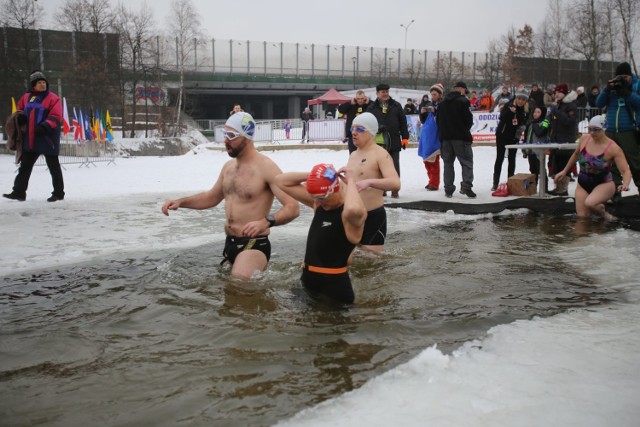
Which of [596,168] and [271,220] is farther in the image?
[596,168]

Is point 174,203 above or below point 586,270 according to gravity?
above

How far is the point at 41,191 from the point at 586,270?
9.85 metres

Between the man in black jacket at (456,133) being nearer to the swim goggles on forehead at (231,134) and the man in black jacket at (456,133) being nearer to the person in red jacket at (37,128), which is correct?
the swim goggles on forehead at (231,134)

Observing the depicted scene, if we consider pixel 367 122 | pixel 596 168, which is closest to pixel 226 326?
pixel 367 122

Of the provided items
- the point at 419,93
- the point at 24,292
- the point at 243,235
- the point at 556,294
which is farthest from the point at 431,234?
the point at 419,93

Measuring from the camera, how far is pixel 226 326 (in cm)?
388

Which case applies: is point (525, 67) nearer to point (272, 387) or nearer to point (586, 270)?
point (586, 270)

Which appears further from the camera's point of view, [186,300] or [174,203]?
[174,203]

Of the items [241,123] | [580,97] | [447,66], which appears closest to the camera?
[241,123]

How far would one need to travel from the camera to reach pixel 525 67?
51.3m

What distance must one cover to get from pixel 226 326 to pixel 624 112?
7.28 meters

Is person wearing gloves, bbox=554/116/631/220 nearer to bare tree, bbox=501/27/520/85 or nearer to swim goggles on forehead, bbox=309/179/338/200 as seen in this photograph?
swim goggles on forehead, bbox=309/179/338/200

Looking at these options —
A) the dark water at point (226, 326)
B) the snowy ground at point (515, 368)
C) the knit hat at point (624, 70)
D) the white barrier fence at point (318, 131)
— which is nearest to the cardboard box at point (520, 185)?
the knit hat at point (624, 70)

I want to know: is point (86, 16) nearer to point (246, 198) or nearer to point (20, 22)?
point (20, 22)
